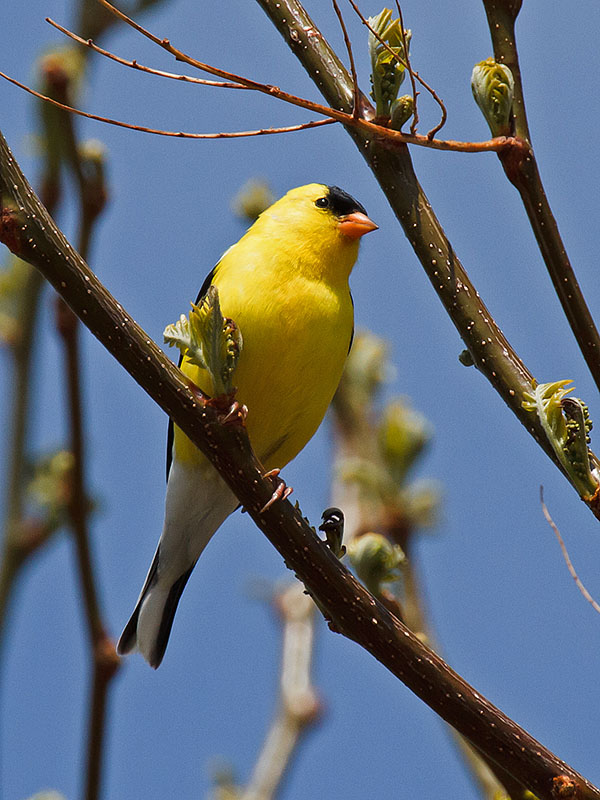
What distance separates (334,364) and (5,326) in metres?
1.34

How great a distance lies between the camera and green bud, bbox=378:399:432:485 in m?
3.27

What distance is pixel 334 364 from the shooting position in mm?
3410

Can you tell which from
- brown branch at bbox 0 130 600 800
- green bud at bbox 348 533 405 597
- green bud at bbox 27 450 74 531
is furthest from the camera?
green bud at bbox 27 450 74 531

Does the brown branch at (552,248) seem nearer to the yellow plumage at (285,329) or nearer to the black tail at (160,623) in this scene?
the yellow plumage at (285,329)

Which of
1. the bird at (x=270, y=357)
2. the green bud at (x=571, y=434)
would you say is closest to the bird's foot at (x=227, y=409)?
the green bud at (x=571, y=434)

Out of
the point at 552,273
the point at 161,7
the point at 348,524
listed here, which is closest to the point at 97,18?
the point at 161,7

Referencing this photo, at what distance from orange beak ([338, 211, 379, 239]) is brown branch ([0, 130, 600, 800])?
6.69ft

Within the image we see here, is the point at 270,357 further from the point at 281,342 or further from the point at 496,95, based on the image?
the point at 496,95

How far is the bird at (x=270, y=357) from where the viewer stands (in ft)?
10.6

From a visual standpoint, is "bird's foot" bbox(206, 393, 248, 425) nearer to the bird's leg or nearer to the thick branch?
the bird's leg

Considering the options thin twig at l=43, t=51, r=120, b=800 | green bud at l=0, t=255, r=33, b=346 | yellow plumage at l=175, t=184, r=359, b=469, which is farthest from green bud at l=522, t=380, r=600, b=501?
green bud at l=0, t=255, r=33, b=346

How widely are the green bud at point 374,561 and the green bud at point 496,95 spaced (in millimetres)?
945

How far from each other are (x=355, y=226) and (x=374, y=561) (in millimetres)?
2000

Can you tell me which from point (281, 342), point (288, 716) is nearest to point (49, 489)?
point (281, 342)
